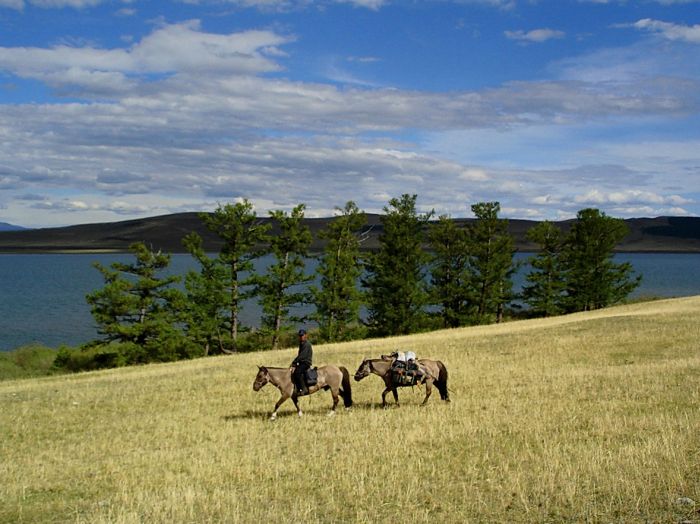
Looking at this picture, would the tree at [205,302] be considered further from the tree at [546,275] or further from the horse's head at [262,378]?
the tree at [546,275]

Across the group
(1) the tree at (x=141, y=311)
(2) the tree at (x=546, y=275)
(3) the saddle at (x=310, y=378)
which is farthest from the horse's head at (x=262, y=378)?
(2) the tree at (x=546, y=275)

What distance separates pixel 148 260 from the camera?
50.4 meters

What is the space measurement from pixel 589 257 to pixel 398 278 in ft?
85.1

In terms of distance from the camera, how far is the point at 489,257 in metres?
64.5

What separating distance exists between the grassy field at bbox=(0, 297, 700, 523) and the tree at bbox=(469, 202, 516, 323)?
3838cm

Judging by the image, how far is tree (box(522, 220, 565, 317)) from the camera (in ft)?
229

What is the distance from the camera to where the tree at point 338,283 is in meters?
56.9

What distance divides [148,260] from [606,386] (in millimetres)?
39059

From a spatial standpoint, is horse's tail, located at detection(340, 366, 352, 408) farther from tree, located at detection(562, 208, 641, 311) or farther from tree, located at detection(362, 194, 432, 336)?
tree, located at detection(562, 208, 641, 311)

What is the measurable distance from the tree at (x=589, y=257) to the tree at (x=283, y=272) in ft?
105

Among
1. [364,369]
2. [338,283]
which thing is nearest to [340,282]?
[338,283]

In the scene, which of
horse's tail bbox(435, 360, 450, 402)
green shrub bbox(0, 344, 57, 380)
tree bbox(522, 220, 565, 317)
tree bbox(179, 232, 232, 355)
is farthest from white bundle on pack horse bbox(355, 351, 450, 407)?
tree bbox(522, 220, 565, 317)

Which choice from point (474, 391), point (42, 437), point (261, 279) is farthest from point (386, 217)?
point (42, 437)

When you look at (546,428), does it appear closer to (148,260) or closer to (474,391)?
(474,391)
